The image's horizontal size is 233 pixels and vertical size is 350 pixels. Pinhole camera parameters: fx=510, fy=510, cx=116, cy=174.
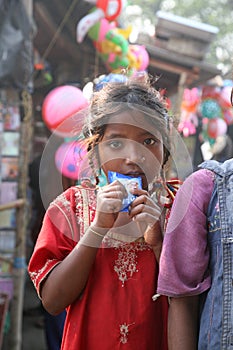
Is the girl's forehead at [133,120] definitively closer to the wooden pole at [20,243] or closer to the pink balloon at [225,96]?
the wooden pole at [20,243]

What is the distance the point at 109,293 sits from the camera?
4.94 feet

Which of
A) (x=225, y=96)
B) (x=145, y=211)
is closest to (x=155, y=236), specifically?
(x=145, y=211)

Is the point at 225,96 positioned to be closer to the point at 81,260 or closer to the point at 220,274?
the point at 81,260

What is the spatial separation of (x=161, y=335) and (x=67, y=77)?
18.0ft

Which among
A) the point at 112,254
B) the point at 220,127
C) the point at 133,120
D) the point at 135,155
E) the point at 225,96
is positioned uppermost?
the point at 225,96

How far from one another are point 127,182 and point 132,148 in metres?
0.11

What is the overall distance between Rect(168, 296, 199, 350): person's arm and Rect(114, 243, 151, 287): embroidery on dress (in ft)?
0.97

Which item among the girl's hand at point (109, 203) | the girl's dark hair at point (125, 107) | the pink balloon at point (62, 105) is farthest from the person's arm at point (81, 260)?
the pink balloon at point (62, 105)

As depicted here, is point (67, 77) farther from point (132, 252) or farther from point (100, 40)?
point (132, 252)

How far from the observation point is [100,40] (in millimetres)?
4824

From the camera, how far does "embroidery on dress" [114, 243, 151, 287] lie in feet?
4.99

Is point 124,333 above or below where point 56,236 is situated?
below

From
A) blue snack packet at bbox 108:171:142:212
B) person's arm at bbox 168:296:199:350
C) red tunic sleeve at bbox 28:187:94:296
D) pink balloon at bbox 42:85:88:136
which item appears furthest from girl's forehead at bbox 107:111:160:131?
pink balloon at bbox 42:85:88:136

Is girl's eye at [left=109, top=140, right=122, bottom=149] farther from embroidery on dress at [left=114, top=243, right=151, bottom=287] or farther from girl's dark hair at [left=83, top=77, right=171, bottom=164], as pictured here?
embroidery on dress at [left=114, top=243, right=151, bottom=287]
